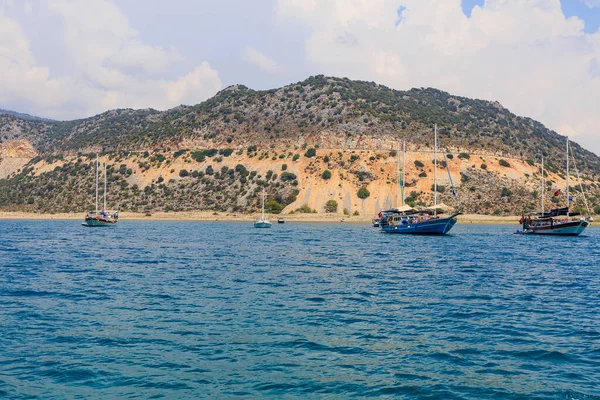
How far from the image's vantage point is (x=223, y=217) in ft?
404

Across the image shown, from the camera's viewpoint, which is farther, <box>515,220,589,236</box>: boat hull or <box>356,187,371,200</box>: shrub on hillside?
<box>356,187,371,200</box>: shrub on hillside

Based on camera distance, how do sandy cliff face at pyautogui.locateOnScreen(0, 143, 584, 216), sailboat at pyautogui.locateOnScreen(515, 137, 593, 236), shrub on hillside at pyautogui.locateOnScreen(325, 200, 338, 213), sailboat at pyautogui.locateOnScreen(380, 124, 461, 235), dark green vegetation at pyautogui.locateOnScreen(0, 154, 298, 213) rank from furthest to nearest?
dark green vegetation at pyautogui.locateOnScreen(0, 154, 298, 213) < sandy cliff face at pyautogui.locateOnScreen(0, 143, 584, 216) < shrub on hillside at pyautogui.locateOnScreen(325, 200, 338, 213) < sailboat at pyautogui.locateOnScreen(515, 137, 593, 236) < sailboat at pyautogui.locateOnScreen(380, 124, 461, 235)

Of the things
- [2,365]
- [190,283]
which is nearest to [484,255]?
[190,283]

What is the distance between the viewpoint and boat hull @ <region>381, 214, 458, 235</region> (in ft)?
250

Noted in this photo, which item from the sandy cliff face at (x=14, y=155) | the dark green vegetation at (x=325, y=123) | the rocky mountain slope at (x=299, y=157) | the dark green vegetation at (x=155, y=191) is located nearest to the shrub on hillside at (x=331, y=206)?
the rocky mountain slope at (x=299, y=157)

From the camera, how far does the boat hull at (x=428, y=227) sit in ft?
250

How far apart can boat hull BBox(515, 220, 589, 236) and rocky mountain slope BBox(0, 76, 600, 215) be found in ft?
111

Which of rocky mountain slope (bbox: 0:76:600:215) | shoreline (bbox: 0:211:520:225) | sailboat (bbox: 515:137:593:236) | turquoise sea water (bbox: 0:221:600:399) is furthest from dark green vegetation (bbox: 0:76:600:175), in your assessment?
turquoise sea water (bbox: 0:221:600:399)

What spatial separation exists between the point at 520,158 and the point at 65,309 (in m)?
135

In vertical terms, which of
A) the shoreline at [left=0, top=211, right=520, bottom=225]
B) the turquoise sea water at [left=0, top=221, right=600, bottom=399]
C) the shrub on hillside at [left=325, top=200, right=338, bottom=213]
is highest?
the shrub on hillside at [left=325, top=200, right=338, bottom=213]

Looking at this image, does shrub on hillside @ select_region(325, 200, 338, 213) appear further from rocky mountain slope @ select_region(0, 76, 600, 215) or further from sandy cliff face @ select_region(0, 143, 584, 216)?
rocky mountain slope @ select_region(0, 76, 600, 215)

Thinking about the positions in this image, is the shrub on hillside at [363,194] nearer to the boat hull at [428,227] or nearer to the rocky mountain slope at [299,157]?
the rocky mountain slope at [299,157]

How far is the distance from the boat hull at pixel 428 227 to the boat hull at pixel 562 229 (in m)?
15.3

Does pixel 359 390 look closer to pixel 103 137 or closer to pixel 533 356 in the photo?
pixel 533 356
